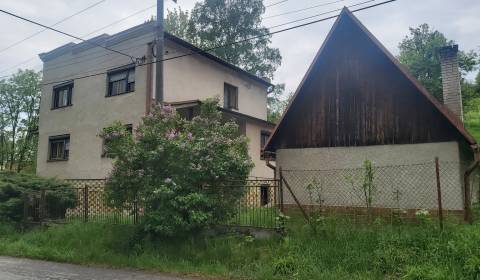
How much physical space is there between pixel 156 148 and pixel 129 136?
934mm

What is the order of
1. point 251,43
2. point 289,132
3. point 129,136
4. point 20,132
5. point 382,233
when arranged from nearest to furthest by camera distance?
1. point 382,233
2. point 129,136
3. point 289,132
4. point 251,43
5. point 20,132

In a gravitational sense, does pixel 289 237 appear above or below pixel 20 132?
below

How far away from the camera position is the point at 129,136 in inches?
390

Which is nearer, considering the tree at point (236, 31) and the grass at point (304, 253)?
the grass at point (304, 253)

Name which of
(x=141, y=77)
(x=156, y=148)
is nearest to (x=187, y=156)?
(x=156, y=148)

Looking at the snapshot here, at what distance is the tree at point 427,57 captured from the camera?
116ft

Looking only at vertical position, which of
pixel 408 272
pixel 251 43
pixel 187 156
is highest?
pixel 251 43

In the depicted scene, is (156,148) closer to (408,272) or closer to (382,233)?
(382,233)

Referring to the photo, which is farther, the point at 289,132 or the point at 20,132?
the point at 20,132

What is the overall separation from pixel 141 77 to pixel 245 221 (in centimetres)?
955

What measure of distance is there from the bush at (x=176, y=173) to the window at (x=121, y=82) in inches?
300

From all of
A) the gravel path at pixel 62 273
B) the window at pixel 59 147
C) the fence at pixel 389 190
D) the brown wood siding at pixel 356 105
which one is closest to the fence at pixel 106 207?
the fence at pixel 389 190

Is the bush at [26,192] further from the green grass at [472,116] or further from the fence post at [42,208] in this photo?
the green grass at [472,116]

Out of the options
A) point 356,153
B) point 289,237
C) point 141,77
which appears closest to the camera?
point 289,237
